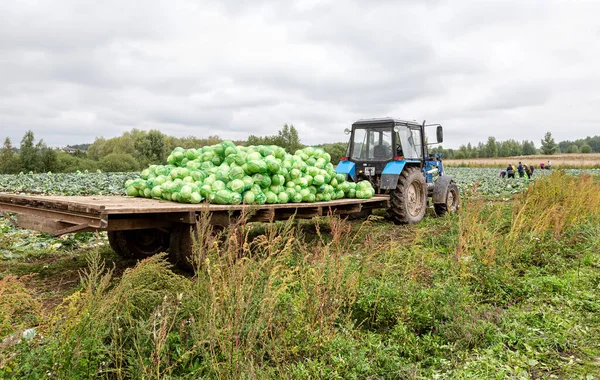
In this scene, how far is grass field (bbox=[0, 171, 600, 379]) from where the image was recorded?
9.06 ft

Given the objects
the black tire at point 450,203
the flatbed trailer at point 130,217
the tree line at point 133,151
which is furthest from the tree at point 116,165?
the flatbed trailer at point 130,217

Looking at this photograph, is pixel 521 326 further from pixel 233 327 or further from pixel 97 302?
pixel 97 302

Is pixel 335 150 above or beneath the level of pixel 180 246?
above

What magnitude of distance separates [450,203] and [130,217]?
9040mm

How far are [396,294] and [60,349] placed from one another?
2871 mm

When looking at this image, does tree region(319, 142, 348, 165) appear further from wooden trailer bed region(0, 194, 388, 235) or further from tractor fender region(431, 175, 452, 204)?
wooden trailer bed region(0, 194, 388, 235)

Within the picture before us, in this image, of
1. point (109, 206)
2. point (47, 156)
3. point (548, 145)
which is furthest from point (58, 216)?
point (548, 145)

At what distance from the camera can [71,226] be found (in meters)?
4.60

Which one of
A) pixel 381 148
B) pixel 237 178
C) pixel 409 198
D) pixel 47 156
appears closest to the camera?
pixel 237 178

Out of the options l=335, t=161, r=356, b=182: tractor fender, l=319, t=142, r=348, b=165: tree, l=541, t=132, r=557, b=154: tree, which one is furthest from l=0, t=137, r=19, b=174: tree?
l=541, t=132, r=557, b=154: tree

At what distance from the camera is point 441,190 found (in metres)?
10.7

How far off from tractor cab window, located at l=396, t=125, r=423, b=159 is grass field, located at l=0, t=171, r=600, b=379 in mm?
4645

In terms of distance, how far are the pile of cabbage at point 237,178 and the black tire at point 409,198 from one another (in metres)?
2.00

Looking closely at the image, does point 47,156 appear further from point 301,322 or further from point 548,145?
point 548,145
